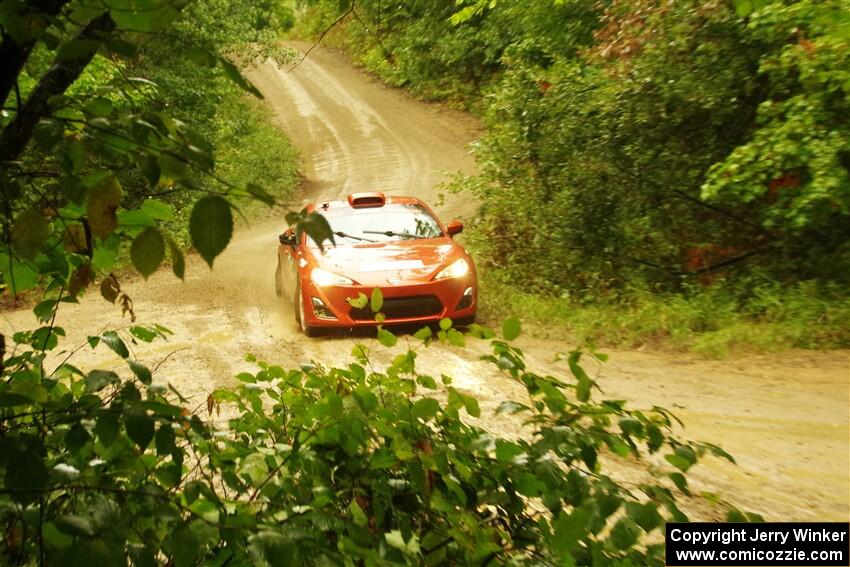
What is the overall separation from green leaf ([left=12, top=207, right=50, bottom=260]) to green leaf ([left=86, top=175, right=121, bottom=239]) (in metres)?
0.13

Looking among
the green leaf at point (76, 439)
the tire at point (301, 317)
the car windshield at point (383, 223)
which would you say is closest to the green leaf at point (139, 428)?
the green leaf at point (76, 439)

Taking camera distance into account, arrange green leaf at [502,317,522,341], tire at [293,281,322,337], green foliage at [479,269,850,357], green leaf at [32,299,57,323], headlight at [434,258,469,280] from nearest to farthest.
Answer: green leaf at [502,317,522,341], green leaf at [32,299,57,323], green foliage at [479,269,850,357], headlight at [434,258,469,280], tire at [293,281,322,337]

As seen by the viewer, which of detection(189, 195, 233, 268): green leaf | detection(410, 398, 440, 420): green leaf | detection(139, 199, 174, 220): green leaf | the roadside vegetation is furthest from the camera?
the roadside vegetation

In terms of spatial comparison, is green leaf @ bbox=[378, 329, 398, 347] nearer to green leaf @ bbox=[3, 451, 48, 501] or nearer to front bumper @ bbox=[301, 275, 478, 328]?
green leaf @ bbox=[3, 451, 48, 501]

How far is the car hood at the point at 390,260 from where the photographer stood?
8.52 meters

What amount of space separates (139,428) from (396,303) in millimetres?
6784

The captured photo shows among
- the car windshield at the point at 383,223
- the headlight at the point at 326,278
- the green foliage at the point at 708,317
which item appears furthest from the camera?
the car windshield at the point at 383,223

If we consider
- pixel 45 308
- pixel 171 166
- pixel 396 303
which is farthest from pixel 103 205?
pixel 396 303

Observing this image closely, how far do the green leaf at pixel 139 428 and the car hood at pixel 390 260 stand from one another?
265 inches

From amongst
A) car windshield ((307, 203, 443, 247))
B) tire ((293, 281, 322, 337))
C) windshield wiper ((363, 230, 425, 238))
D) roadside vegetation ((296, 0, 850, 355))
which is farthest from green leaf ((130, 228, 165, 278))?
windshield wiper ((363, 230, 425, 238))

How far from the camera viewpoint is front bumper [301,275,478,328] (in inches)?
331

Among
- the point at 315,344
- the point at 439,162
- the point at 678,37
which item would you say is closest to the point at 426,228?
the point at 315,344

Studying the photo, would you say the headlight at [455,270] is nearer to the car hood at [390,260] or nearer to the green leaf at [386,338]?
the car hood at [390,260]

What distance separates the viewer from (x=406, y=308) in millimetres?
8453
